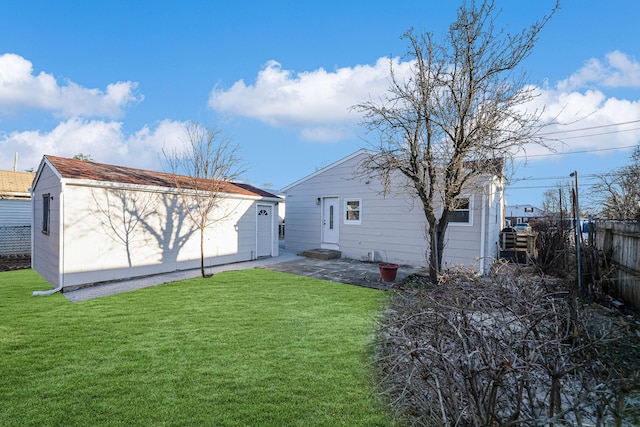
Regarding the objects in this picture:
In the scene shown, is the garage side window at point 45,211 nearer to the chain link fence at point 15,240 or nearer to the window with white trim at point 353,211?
the chain link fence at point 15,240

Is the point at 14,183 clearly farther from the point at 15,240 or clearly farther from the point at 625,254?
the point at 625,254

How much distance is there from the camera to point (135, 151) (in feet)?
50.6

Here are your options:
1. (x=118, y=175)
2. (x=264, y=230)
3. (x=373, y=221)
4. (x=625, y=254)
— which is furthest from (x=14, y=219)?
(x=625, y=254)

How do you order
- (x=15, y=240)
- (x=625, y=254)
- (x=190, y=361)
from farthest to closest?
(x=15, y=240) → (x=625, y=254) → (x=190, y=361)

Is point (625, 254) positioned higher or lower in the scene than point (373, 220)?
lower

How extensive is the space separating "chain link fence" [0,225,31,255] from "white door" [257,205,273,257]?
1097 centimetres

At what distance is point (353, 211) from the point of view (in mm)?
11836

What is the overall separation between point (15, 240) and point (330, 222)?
14233mm

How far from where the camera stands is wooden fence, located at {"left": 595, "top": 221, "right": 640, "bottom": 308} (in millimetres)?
5320

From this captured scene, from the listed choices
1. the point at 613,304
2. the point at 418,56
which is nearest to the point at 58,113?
the point at 418,56

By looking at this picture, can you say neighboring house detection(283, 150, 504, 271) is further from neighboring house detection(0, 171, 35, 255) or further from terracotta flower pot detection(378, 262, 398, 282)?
neighboring house detection(0, 171, 35, 255)

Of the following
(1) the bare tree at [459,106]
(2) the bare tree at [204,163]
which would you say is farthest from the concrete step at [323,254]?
(1) the bare tree at [459,106]

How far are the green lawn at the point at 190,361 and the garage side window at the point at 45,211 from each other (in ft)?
9.04

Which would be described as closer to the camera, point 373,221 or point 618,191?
point 373,221
